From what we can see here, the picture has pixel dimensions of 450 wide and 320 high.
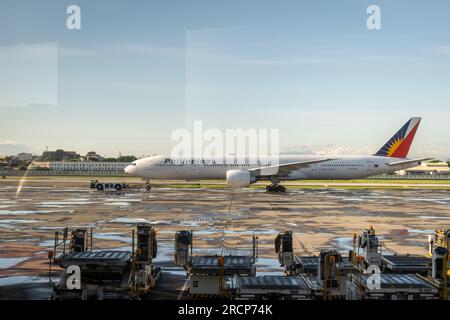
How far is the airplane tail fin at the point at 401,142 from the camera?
5703 centimetres

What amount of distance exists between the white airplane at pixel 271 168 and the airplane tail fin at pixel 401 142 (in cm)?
70

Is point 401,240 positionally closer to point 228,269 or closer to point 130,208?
point 228,269

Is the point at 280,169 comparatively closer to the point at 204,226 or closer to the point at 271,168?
the point at 271,168

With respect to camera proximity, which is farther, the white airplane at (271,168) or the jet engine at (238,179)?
the white airplane at (271,168)

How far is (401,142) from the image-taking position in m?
57.3

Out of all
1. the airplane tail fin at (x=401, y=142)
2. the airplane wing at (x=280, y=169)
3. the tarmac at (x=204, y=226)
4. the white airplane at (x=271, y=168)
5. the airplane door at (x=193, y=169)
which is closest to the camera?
the tarmac at (x=204, y=226)

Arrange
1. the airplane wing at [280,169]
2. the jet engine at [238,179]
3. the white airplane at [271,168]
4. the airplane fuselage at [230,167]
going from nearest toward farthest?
1. the jet engine at [238,179]
2. the airplane wing at [280,169]
3. the white airplane at [271,168]
4. the airplane fuselage at [230,167]

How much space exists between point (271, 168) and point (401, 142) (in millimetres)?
19423

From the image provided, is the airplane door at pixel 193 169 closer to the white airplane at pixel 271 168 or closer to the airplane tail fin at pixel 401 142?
the white airplane at pixel 271 168

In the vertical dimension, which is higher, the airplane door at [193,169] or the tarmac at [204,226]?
the airplane door at [193,169]

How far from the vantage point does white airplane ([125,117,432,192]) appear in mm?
49688

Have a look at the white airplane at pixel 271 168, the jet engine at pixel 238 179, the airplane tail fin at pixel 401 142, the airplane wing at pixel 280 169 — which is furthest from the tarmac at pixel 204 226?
the airplane tail fin at pixel 401 142

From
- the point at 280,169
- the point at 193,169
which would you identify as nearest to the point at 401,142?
the point at 280,169

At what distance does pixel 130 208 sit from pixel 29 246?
1442 cm
